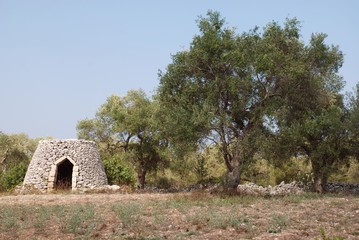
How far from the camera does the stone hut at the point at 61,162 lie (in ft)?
102

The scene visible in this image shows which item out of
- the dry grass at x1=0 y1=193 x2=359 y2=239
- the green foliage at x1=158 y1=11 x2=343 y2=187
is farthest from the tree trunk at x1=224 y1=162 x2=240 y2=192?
the dry grass at x1=0 y1=193 x2=359 y2=239

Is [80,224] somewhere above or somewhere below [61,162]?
below

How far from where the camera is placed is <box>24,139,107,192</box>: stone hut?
102 feet

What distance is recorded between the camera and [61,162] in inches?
1265

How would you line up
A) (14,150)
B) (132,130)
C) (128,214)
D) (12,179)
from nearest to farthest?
(128,214)
(12,179)
(132,130)
(14,150)

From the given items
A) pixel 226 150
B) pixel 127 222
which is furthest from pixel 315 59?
pixel 127 222

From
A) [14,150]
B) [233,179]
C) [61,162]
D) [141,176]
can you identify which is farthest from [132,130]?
[14,150]

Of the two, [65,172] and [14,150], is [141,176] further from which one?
[14,150]

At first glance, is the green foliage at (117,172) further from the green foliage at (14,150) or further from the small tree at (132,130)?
the green foliage at (14,150)

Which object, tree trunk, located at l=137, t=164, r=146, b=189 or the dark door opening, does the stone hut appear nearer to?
the dark door opening

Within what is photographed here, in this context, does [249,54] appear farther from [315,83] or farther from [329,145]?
[329,145]

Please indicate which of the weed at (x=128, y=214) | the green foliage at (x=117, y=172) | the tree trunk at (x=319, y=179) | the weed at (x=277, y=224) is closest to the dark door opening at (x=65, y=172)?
the green foliage at (x=117, y=172)

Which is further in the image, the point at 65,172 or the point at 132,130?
the point at 132,130

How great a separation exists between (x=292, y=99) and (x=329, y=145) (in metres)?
4.25
